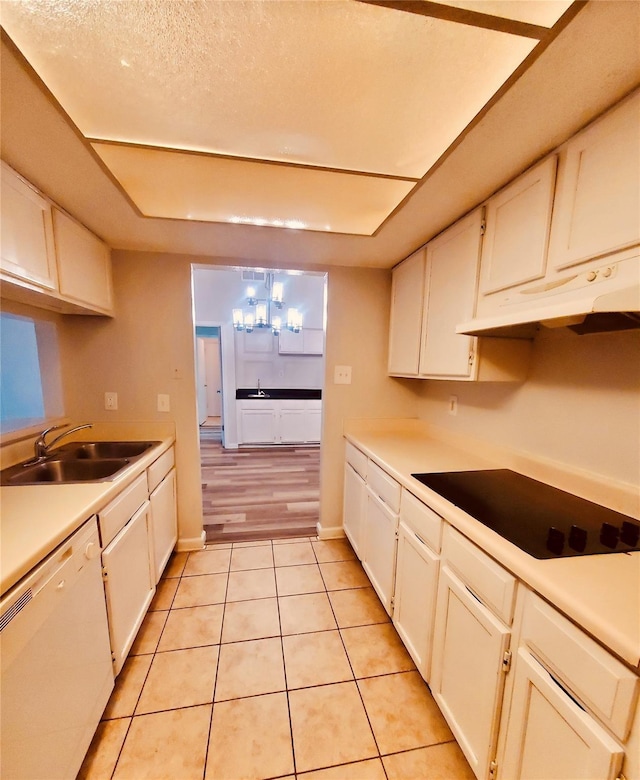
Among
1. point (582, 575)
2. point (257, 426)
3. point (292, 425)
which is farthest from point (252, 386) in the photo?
point (582, 575)

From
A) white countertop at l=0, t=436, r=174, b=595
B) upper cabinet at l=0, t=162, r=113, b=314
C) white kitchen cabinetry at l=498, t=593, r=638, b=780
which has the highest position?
upper cabinet at l=0, t=162, r=113, b=314

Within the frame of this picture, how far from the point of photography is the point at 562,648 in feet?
2.28

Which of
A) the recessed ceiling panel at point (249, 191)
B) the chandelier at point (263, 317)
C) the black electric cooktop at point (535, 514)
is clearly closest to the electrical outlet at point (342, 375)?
the recessed ceiling panel at point (249, 191)

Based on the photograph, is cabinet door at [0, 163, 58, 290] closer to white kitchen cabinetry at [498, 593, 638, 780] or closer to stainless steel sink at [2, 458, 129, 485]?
stainless steel sink at [2, 458, 129, 485]

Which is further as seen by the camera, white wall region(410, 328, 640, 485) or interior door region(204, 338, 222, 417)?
interior door region(204, 338, 222, 417)

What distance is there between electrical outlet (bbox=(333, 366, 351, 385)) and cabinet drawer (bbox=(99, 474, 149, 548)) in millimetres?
1415

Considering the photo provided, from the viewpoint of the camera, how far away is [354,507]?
219 centimetres

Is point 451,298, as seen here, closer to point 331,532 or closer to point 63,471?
point 331,532

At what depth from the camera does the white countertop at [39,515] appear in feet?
2.56

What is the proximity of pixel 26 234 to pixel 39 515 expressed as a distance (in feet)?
3.63

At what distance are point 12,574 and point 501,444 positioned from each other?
1917mm

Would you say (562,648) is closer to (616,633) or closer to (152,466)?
(616,633)

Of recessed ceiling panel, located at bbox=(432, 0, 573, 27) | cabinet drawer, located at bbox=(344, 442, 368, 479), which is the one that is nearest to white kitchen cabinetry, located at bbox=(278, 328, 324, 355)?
cabinet drawer, located at bbox=(344, 442, 368, 479)

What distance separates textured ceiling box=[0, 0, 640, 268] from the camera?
2.28ft
